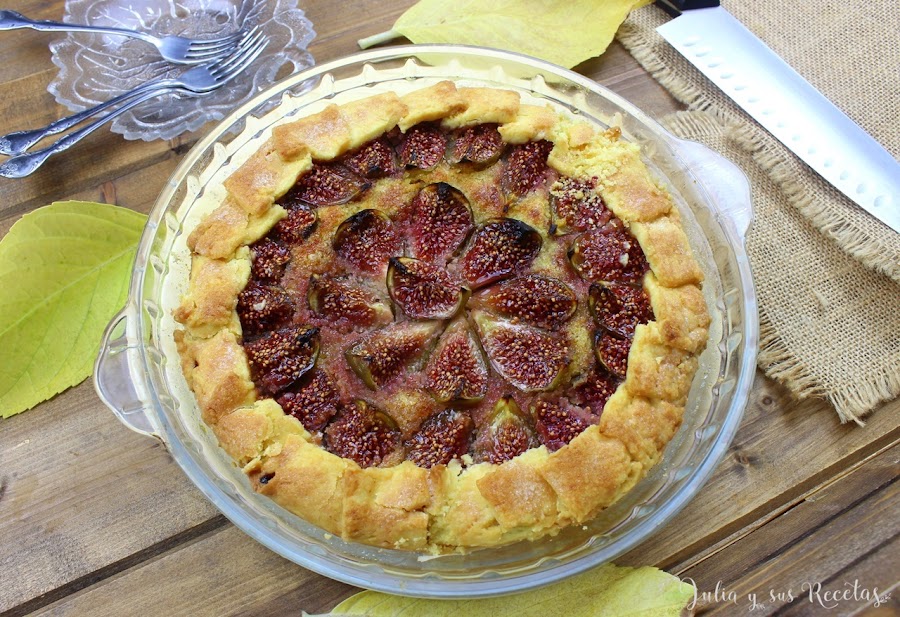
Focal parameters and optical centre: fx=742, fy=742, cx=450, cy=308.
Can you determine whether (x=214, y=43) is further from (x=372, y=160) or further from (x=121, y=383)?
(x=121, y=383)

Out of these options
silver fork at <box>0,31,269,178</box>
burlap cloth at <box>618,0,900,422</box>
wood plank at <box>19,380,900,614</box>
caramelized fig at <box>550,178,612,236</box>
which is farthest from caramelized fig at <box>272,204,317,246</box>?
burlap cloth at <box>618,0,900,422</box>

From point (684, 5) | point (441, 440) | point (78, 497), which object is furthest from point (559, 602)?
point (684, 5)

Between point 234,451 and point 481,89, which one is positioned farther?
point 481,89

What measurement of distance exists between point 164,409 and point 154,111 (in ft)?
4.56

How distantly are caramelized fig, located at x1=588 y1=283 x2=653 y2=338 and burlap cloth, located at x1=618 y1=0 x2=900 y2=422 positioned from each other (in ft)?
2.07

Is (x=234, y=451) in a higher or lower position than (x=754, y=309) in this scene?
higher

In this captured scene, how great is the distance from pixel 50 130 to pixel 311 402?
162cm

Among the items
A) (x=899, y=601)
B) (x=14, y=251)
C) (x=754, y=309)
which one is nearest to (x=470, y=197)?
(x=754, y=309)

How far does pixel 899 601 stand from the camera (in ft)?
8.28

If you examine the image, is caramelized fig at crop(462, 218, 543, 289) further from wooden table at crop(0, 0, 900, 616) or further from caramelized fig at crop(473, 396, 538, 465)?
wooden table at crop(0, 0, 900, 616)

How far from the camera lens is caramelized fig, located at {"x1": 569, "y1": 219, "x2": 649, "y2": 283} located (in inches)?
99.6

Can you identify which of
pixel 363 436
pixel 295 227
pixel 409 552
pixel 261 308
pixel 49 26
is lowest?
pixel 409 552

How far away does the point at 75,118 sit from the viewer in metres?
2.97

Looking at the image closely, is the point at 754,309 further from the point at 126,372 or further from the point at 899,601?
the point at 126,372
